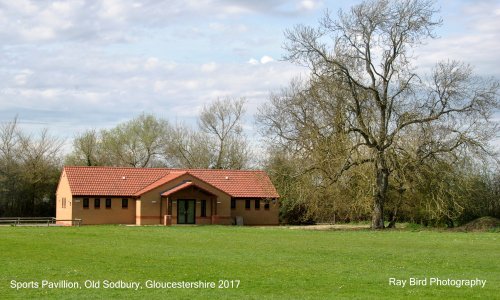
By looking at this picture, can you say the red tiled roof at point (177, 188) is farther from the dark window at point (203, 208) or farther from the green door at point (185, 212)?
the dark window at point (203, 208)

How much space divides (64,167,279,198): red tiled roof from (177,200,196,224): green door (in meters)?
2.27

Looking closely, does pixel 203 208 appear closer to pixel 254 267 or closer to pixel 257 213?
pixel 257 213

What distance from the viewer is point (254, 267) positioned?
70.6 feet

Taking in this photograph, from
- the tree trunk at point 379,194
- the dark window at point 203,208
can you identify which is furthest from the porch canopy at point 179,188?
the tree trunk at point 379,194

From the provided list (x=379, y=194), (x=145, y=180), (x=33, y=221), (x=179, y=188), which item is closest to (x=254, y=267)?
(x=379, y=194)

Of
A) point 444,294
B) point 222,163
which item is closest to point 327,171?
point 444,294

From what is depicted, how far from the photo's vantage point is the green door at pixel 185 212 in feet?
196

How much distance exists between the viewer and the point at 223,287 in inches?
677

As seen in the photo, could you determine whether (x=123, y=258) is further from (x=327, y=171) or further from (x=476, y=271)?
(x=327, y=171)

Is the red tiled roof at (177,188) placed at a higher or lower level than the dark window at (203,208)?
higher

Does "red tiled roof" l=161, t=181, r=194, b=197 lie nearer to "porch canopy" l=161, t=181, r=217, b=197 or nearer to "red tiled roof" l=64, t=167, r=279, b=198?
"porch canopy" l=161, t=181, r=217, b=197

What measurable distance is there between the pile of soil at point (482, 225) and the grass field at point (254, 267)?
14.9 metres

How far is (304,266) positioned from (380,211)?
2780cm

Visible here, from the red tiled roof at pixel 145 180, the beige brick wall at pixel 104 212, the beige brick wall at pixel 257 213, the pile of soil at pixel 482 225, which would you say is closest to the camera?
the pile of soil at pixel 482 225
